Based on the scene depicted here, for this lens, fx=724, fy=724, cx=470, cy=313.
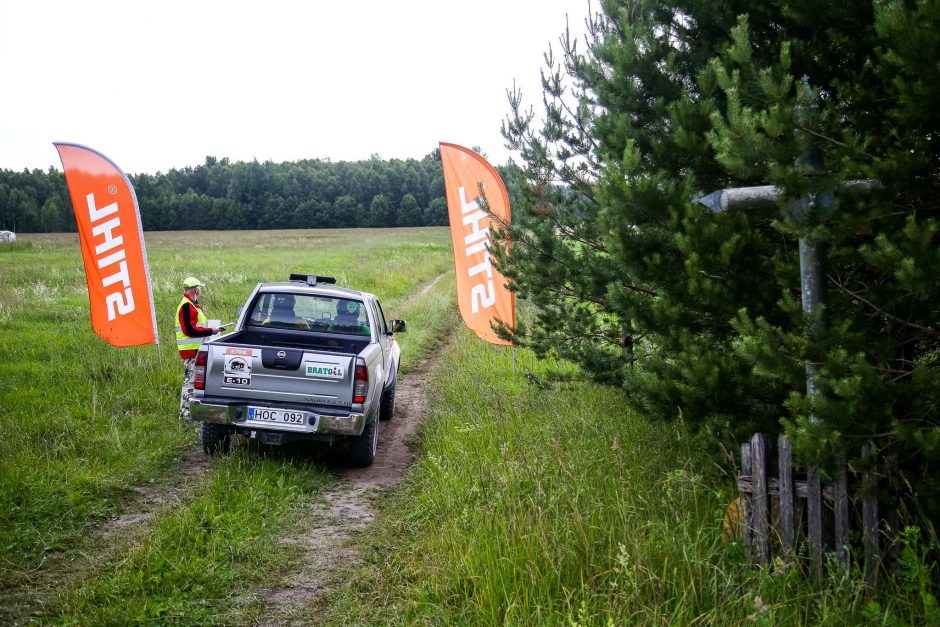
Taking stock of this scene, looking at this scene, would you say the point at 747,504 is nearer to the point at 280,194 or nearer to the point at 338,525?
the point at 338,525

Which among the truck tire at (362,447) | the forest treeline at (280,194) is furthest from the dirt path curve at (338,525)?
the forest treeline at (280,194)

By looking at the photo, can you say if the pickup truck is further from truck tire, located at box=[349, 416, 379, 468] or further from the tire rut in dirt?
the tire rut in dirt

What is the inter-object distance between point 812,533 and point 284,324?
655cm

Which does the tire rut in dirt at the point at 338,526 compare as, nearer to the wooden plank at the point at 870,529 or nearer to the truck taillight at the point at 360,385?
the truck taillight at the point at 360,385

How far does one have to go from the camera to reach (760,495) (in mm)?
3961

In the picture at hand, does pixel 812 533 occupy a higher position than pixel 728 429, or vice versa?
pixel 728 429

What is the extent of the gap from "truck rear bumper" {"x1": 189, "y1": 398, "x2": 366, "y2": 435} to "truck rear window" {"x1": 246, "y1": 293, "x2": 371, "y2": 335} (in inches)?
73.9

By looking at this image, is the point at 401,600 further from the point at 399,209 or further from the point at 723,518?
the point at 399,209

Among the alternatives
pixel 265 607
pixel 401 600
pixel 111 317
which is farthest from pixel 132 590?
pixel 111 317

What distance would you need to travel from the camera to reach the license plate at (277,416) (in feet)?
Result: 23.3

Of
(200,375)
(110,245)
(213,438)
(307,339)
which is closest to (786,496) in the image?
(200,375)

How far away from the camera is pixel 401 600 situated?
4.46 metres

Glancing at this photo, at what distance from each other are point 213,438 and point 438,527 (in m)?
3.29

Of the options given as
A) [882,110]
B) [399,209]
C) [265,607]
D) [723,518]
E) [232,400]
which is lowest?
[265,607]
